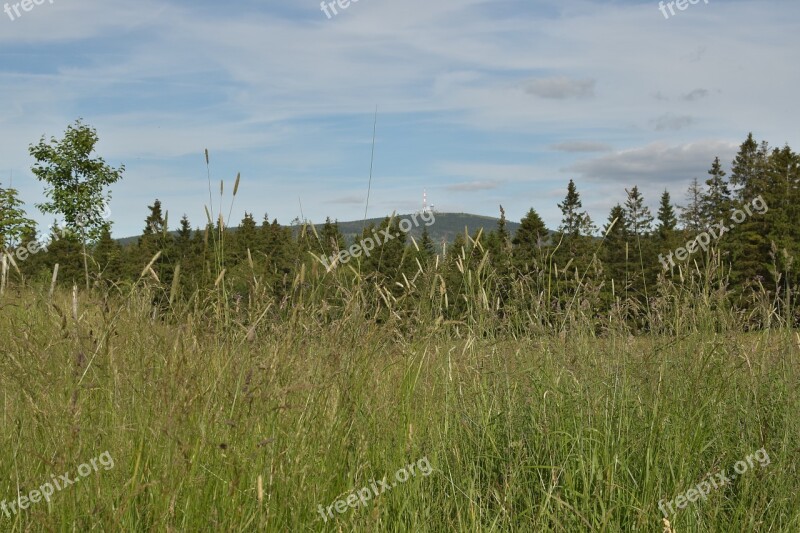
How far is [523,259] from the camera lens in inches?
240

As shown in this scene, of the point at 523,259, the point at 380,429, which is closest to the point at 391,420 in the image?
the point at 380,429

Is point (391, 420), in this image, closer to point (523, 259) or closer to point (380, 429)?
point (380, 429)

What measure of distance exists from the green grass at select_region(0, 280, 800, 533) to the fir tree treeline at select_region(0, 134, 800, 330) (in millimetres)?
290

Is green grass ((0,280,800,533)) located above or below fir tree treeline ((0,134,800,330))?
below

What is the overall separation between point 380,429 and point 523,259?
11.2ft

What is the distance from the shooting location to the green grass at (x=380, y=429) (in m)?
2.32

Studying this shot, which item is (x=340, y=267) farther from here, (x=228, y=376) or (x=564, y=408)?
(x=564, y=408)

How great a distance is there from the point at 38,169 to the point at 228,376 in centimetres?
3550

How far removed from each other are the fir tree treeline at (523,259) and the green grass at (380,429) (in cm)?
29

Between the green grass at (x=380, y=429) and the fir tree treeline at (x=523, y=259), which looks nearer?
the green grass at (x=380, y=429)

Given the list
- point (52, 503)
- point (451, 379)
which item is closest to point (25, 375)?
point (52, 503)

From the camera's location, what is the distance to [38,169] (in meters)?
33.4

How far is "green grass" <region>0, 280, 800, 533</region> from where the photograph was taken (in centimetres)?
232

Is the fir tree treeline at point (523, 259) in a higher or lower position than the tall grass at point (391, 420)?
higher
